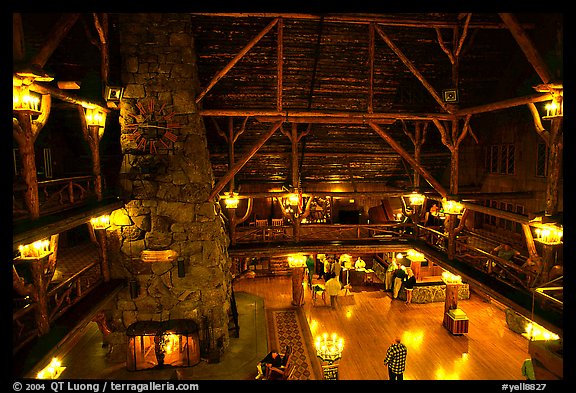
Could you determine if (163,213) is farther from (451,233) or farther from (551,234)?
(551,234)

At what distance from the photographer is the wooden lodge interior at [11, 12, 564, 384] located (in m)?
9.36

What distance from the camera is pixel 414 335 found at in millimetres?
13398

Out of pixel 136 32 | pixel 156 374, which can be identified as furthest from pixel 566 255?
pixel 136 32

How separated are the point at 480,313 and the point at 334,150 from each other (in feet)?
29.7

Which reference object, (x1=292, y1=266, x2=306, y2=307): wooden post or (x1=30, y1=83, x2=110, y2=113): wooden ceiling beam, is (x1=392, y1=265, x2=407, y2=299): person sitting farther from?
(x1=30, y1=83, x2=110, y2=113): wooden ceiling beam

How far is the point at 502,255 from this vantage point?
37.1 feet

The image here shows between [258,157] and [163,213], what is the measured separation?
5.13 m

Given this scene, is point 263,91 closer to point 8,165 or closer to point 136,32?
point 136,32

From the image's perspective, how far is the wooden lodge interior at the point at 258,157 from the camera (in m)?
9.36

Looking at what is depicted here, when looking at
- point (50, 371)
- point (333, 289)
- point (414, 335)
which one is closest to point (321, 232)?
point (333, 289)

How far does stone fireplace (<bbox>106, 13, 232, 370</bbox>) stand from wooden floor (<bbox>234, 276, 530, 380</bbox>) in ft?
15.2

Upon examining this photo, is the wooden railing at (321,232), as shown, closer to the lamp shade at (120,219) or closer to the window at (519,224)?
the window at (519,224)

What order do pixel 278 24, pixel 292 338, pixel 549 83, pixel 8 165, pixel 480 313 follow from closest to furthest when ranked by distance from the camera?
pixel 8 165
pixel 549 83
pixel 278 24
pixel 292 338
pixel 480 313

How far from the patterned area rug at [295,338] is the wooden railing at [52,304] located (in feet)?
20.0
